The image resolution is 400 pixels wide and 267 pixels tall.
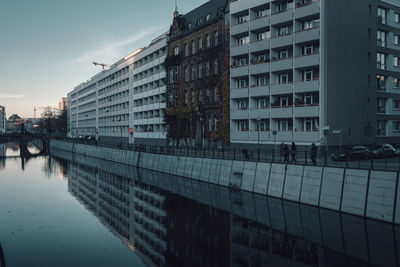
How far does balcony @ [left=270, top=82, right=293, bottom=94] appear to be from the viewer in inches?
1727

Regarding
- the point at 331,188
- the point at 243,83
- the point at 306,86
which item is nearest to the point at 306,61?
the point at 306,86

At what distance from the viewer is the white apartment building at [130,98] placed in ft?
259

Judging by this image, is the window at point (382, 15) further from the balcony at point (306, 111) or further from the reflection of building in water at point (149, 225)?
the reflection of building in water at point (149, 225)

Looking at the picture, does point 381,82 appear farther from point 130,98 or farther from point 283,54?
point 130,98

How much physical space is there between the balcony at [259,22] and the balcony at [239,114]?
36.2 ft

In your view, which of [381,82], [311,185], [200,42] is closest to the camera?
[311,185]

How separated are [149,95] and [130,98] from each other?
14362 mm

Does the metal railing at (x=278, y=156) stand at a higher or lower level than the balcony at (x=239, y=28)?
lower

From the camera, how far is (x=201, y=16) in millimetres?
63469

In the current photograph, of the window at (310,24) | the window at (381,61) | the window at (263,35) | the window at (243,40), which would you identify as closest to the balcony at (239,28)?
the window at (243,40)

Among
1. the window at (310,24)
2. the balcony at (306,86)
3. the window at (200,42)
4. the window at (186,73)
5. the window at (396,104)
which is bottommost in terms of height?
the window at (396,104)

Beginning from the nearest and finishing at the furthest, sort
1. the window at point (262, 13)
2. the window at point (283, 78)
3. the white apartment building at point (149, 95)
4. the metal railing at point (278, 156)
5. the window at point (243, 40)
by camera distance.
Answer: the metal railing at point (278, 156)
the window at point (283, 78)
the window at point (262, 13)
the window at point (243, 40)
the white apartment building at point (149, 95)

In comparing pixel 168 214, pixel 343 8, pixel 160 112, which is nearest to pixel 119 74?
pixel 160 112

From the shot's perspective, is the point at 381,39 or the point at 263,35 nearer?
the point at 381,39
